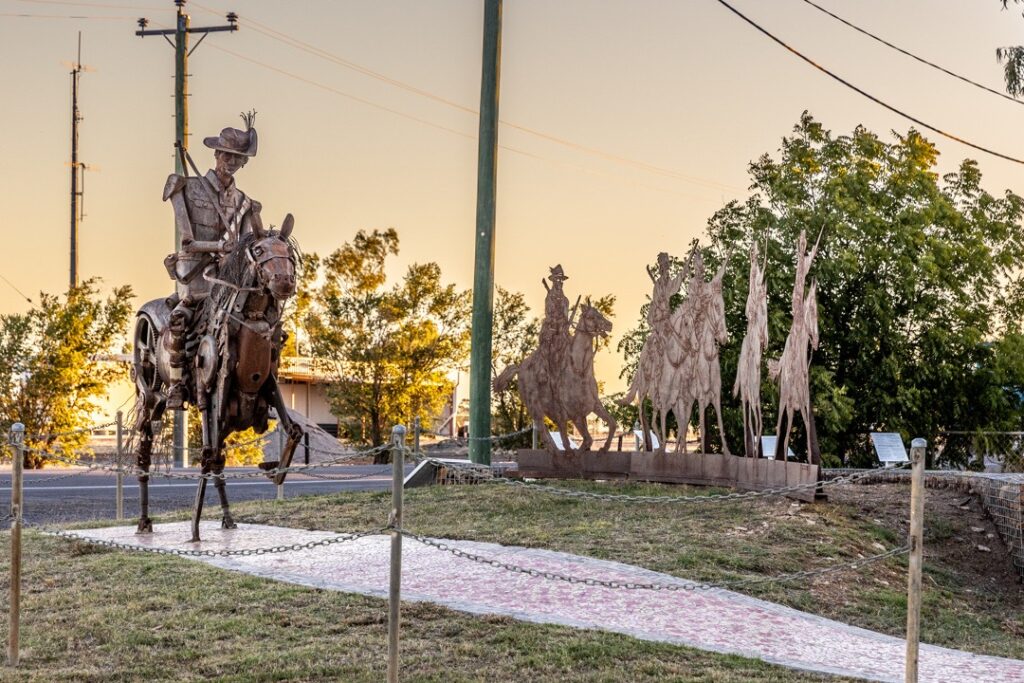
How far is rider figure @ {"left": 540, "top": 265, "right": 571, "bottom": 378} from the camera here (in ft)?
61.7

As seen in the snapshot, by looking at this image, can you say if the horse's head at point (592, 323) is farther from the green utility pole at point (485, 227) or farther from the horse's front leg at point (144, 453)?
the horse's front leg at point (144, 453)

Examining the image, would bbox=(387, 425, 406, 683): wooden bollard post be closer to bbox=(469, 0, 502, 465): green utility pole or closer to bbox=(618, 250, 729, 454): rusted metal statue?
bbox=(618, 250, 729, 454): rusted metal statue

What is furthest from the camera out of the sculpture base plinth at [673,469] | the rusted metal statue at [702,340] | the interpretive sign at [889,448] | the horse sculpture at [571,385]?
the interpretive sign at [889,448]

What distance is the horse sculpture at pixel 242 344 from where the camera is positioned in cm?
1277

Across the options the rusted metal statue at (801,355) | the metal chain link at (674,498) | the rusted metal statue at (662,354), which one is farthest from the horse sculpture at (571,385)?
the rusted metal statue at (801,355)

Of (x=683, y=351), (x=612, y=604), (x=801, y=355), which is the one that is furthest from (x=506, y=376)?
(x=612, y=604)

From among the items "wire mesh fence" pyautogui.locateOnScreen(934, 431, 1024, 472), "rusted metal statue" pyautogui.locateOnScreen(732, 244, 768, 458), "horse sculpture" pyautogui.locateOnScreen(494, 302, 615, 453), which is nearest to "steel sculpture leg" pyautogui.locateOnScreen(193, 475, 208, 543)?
"horse sculpture" pyautogui.locateOnScreen(494, 302, 615, 453)

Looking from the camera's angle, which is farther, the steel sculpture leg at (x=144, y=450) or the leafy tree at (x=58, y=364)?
the leafy tree at (x=58, y=364)

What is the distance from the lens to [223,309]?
524 inches

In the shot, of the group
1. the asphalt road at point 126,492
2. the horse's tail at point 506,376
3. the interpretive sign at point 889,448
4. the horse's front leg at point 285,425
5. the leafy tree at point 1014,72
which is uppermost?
the leafy tree at point 1014,72

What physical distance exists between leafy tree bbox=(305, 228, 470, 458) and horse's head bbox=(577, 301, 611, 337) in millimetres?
18607

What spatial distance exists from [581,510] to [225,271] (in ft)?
17.2

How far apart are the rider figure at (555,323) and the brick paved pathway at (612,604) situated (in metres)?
5.46

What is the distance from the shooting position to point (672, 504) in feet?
54.1
